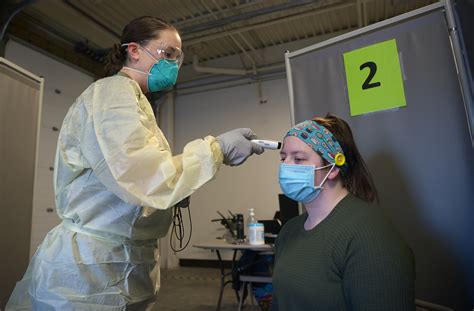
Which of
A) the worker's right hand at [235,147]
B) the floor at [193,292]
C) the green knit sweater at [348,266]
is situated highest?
the worker's right hand at [235,147]

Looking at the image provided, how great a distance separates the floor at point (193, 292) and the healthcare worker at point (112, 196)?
7.72 ft

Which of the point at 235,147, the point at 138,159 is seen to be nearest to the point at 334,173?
the point at 235,147

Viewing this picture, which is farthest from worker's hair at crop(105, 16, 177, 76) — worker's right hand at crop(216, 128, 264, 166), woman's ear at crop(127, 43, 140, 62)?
worker's right hand at crop(216, 128, 264, 166)

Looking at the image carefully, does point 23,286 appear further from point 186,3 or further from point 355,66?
point 186,3

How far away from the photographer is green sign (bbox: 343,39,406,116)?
1.37 m

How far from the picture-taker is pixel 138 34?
1.19 m

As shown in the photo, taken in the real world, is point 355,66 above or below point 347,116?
above

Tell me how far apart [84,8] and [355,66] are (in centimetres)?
374

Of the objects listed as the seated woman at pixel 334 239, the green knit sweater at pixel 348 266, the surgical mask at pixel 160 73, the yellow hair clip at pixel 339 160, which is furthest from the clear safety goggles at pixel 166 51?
the green knit sweater at pixel 348 266

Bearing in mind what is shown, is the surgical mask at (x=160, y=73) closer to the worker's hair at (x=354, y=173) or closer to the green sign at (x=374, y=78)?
the worker's hair at (x=354, y=173)

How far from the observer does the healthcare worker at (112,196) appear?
88 cm

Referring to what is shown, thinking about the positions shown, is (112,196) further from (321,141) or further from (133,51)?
(321,141)

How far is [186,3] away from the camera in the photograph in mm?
3936

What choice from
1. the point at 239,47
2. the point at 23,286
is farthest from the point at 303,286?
the point at 239,47
